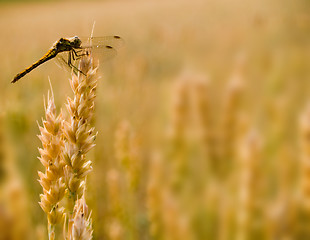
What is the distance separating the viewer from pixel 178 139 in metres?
2.44

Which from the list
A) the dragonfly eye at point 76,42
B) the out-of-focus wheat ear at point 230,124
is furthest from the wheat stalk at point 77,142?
the out-of-focus wheat ear at point 230,124

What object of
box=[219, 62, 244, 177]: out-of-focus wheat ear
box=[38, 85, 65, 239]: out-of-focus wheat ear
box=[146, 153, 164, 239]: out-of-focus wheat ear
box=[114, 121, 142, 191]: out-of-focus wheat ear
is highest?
box=[219, 62, 244, 177]: out-of-focus wheat ear

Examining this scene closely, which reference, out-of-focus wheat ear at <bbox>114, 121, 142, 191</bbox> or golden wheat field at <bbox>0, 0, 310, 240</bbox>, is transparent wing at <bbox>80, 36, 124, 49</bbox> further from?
out-of-focus wheat ear at <bbox>114, 121, 142, 191</bbox>

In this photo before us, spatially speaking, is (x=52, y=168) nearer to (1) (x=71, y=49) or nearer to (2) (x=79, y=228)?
(2) (x=79, y=228)

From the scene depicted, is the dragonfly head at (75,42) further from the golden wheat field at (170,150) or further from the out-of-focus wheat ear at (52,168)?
the out-of-focus wheat ear at (52,168)

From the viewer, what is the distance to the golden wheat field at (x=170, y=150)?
546 mm

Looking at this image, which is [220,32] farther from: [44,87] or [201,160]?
[201,160]

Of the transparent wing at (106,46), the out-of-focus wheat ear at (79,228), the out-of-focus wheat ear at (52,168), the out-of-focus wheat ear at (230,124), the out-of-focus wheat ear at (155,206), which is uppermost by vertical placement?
the out-of-focus wheat ear at (230,124)

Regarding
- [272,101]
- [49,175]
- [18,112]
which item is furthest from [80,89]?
[272,101]

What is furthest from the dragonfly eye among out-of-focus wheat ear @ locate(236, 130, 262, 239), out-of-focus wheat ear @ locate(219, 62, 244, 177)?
out-of-focus wheat ear @ locate(219, 62, 244, 177)

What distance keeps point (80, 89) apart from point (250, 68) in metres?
Answer: 3.02

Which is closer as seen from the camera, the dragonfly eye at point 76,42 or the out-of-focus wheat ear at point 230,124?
the dragonfly eye at point 76,42

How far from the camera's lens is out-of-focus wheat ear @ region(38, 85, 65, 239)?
519 mm

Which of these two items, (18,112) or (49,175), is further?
(18,112)
